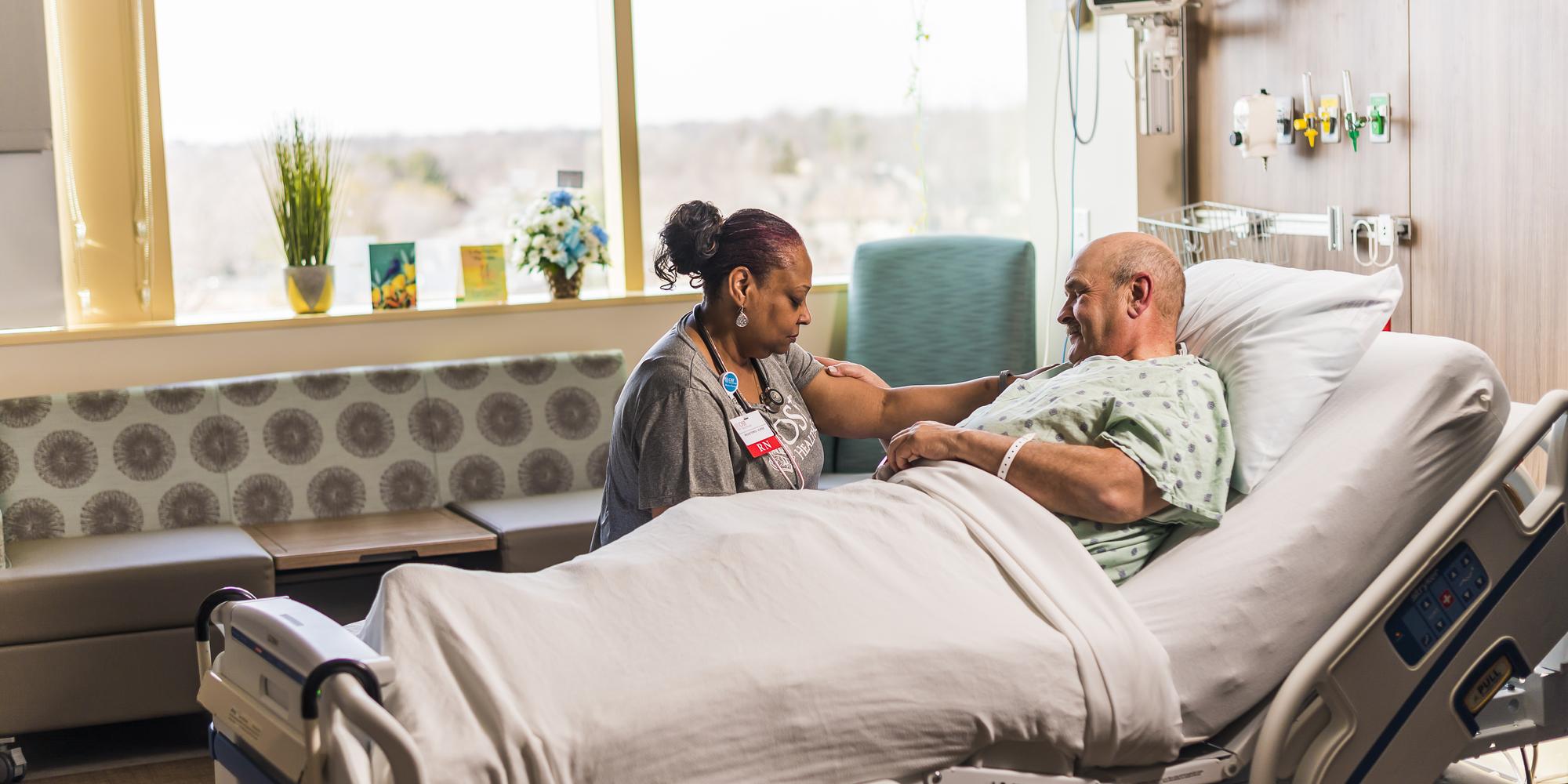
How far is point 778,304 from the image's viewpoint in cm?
234

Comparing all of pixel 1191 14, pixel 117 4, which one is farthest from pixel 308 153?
pixel 1191 14

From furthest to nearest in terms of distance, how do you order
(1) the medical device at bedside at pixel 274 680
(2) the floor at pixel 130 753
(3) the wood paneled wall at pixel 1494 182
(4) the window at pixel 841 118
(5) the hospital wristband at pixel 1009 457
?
(4) the window at pixel 841 118 → (2) the floor at pixel 130 753 → (3) the wood paneled wall at pixel 1494 182 → (5) the hospital wristband at pixel 1009 457 → (1) the medical device at bedside at pixel 274 680

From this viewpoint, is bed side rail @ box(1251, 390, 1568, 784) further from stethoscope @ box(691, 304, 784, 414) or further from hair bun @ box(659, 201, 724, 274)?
hair bun @ box(659, 201, 724, 274)

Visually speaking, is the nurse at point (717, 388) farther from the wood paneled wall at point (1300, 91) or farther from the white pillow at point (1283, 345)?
the wood paneled wall at point (1300, 91)

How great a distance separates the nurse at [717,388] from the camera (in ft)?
7.36

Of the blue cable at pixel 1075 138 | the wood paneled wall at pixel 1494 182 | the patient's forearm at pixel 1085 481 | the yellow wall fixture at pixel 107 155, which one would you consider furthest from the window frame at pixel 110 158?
the wood paneled wall at pixel 1494 182

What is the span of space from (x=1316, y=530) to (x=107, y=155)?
3488mm

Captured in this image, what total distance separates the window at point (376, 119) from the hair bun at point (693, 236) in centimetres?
227

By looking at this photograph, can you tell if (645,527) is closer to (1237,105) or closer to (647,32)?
(1237,105)

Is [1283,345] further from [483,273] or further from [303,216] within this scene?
[303,216]

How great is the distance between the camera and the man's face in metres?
2.27

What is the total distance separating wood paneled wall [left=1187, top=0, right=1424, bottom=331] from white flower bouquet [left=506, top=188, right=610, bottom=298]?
1.86 meters

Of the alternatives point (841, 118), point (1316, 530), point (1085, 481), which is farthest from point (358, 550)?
point (1316, 530)

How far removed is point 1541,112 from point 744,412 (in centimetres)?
176
